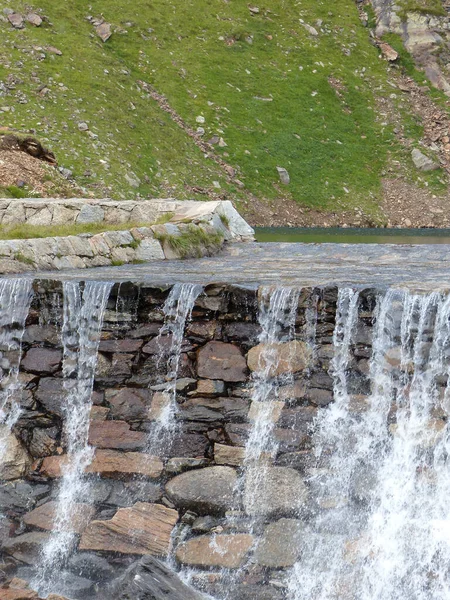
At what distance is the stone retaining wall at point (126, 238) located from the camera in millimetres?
16688

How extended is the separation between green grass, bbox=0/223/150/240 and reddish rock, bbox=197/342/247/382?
670 cm

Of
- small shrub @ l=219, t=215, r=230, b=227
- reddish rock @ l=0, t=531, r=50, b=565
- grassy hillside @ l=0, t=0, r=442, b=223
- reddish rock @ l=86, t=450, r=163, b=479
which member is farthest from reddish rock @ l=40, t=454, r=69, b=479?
grassy hillside @ l=0, t=0, r=442, b=223

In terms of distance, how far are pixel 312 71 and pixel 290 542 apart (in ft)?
216

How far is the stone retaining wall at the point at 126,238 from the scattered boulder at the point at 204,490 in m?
6.50

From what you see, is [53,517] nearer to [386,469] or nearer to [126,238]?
[386,469]

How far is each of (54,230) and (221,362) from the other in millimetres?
7800

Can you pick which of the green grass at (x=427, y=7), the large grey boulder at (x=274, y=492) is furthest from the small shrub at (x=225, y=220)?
the green grass at (x=427, y=7)

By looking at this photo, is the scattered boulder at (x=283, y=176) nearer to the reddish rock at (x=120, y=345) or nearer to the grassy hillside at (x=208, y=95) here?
the grassy hillside at (x=208, y=95)

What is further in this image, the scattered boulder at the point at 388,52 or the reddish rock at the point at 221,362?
the scattered boulder at the point at 388,52

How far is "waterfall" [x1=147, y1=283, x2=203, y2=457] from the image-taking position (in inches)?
477

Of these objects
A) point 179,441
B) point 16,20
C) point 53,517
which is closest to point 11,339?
point 53,517

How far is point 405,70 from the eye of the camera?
74.4 meters

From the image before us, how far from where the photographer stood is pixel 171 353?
12617 mm

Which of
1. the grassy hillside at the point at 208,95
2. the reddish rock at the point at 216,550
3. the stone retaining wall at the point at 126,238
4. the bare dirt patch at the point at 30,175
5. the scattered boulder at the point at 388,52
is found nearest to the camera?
the reddish rock at the point at 216,550
